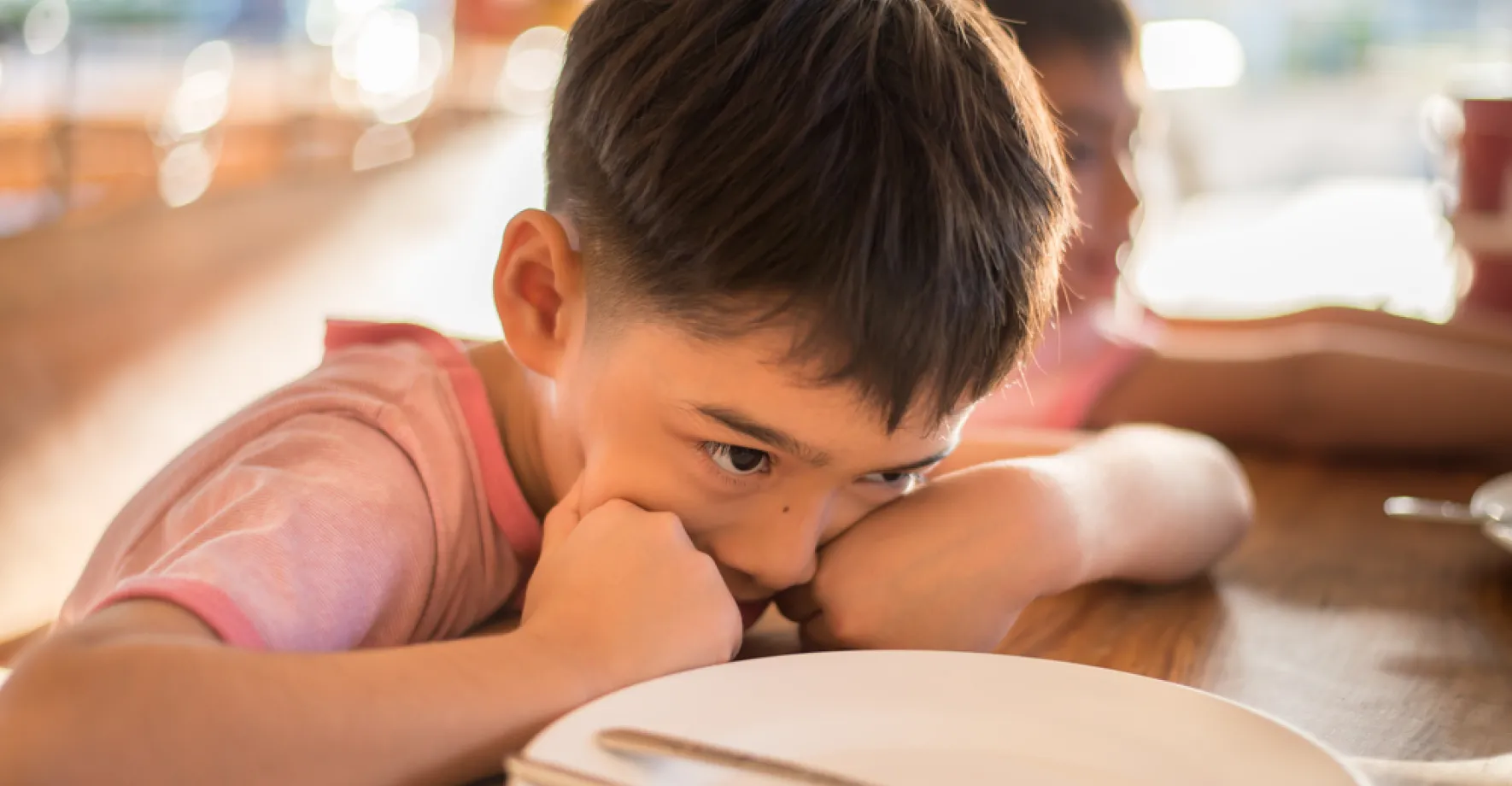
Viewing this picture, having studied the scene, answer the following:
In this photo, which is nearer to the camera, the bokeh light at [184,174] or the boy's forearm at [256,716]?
the boy's forearm at [256,716]

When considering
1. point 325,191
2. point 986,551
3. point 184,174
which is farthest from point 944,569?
point 325,191

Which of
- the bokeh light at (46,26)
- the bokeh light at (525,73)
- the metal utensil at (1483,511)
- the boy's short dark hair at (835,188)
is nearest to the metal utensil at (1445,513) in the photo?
the metal utensil at (1483,511)

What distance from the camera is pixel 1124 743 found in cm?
50

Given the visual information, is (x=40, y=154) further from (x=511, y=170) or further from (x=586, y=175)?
(x=586, y=175)

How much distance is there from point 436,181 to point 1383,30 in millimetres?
3644

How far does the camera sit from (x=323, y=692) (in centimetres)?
47

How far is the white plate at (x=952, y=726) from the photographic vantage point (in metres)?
0.46

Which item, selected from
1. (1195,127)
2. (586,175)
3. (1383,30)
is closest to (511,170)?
(1195,127)

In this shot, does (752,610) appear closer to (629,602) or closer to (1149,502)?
(629,602)

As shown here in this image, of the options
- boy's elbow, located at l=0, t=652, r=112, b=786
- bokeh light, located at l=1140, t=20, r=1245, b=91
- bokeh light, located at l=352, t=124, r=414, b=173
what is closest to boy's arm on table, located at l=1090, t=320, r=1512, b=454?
boy's elbow, located at l=0, t=652, r=112, b=786

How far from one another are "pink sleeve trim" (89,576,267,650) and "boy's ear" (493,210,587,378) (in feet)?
0.74

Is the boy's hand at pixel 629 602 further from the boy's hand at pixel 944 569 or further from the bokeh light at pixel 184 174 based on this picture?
the bokeh light at pixel 184 174

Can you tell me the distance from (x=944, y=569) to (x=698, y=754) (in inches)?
9.0

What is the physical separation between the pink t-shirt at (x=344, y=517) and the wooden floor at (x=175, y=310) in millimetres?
236
